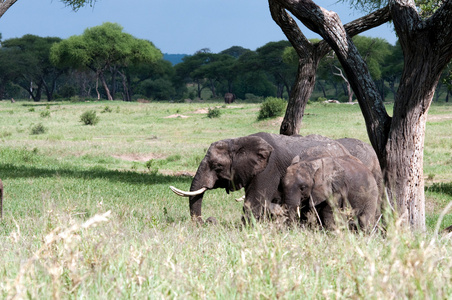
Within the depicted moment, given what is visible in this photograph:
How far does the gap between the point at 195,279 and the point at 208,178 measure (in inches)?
177

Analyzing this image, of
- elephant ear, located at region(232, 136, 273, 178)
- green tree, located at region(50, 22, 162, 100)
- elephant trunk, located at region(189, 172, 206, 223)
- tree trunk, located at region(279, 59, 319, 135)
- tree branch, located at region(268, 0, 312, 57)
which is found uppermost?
green tree, located at region(50, 22, 162, 100)

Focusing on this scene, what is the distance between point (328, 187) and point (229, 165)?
70.1 inches

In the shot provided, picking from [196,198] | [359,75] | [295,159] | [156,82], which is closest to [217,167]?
[196,198]

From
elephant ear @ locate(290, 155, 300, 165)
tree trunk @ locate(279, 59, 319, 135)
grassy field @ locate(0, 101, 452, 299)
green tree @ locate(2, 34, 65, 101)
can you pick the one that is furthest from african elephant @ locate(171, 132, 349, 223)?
green tree @ locate(2, 34, 65, 101)

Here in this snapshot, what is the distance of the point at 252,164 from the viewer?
7629 mm

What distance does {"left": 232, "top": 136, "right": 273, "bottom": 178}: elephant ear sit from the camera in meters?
7.64

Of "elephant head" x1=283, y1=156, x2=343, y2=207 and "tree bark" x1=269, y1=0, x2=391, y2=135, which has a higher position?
"tree bark" x1=269, y1=0, x2=391, y2=135

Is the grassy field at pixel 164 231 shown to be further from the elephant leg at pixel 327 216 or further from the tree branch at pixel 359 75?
the tree branch at pixel 359 75

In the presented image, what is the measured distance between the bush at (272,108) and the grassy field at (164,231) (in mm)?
707

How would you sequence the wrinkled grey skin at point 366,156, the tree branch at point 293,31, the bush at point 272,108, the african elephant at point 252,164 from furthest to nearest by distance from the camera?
the bush at point 272,108 → the tree branch at point 293,31 → the wrinkled grey skin at point 366,156 → the african elephant at point 252,164

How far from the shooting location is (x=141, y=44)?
65.8m

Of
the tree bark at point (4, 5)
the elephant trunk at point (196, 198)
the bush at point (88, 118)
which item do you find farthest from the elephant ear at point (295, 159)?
the bush at point (88, 118)

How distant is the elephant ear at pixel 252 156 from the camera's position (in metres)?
7.64

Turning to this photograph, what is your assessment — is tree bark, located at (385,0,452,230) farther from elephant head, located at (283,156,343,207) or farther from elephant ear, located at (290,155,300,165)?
elephant head, located at (283,156,343,207)
